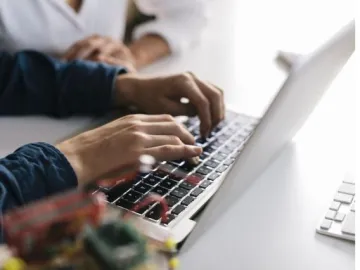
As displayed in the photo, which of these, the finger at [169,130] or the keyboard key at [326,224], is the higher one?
the finger at [169,130]

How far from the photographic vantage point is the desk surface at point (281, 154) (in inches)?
25.6

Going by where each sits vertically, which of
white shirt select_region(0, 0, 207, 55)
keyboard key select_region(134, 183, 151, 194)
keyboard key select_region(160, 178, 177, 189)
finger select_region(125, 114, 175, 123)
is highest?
white shirt select_region(0, 0, 207, 55)

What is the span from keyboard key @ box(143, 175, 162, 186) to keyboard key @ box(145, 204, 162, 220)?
62mm

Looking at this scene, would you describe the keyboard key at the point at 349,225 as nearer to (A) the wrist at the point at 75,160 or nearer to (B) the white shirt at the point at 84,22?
(A) the wrist at the point at 75,160

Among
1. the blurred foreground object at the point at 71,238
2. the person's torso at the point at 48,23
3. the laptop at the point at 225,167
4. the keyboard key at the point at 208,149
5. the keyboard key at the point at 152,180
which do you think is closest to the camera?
the blurred foreground object at the point at 71,238

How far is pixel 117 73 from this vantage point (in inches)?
39.9

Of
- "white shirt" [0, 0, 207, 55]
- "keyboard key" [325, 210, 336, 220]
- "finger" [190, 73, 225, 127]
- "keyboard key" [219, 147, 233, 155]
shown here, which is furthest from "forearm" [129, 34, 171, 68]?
"keyboard key" [325, 210, 336, 220]

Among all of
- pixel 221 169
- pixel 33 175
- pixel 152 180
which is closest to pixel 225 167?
pixel 221 169

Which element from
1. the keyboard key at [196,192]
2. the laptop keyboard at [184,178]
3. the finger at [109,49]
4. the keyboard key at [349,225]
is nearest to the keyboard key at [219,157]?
the laptop keyboard at [184,178]

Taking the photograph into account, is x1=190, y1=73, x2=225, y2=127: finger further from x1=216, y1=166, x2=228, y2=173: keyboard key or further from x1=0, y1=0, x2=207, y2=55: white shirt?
x1=0, y1=0, x2=207, y2=55: white shirt

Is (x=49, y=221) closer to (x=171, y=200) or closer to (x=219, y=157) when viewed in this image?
(x=171, y=200)

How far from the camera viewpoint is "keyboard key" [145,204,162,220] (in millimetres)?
670

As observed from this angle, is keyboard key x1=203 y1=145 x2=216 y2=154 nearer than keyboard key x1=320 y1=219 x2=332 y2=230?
No

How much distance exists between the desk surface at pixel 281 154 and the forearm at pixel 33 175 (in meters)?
0.16
